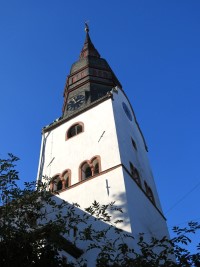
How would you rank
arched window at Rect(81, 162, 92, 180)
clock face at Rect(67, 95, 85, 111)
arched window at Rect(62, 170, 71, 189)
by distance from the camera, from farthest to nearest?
1. clock face at Rect(67, 95, 85, 111)
2. arched window at Rect(62, 170, 71, 189)
3. arched window at Rect(81, 162, 92, 180)

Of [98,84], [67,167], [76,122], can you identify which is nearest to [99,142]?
[67,167]

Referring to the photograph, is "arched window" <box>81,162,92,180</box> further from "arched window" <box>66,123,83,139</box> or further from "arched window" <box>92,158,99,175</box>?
"arched window" <box>66,123,83,139</box>

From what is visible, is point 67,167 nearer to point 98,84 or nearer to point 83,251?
point 83,251

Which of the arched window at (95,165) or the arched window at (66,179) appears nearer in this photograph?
the arched window at (95,165)

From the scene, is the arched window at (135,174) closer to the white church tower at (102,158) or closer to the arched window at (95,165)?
the white church tower at (102,158)

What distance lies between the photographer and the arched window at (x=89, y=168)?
19188 mm

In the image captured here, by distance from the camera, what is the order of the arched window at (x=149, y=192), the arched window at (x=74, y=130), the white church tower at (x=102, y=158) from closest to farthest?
the white church tower at (x=102, y=158)
the arched window at (x=149, y=192)
the arched window at (x=74, y=130)

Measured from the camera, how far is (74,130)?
933 inches

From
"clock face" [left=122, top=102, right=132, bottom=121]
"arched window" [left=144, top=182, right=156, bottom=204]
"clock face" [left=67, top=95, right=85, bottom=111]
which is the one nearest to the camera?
"arched window" [left=144, top=182, right=156, bottom=204]

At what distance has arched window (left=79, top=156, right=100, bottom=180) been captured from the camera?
63.0ft

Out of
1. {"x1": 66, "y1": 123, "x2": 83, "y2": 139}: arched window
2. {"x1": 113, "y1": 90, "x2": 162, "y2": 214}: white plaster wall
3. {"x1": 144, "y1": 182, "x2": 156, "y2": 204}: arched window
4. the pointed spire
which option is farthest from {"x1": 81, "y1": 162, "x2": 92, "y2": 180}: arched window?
the pointed spire

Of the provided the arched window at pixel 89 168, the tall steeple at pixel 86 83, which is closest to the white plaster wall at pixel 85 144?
the arched window at pixel 89 168

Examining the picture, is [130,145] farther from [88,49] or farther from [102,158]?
[88,49]

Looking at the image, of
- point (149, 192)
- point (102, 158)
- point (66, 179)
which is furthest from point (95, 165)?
point (149, 192)
